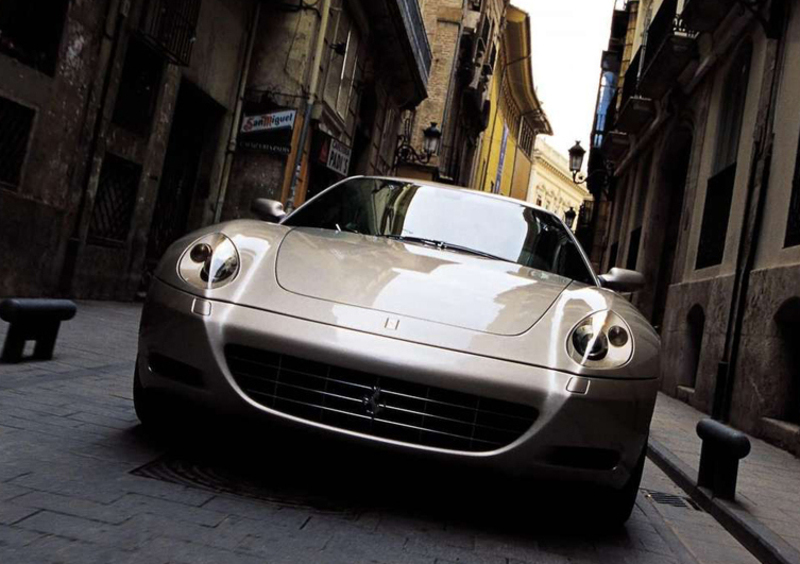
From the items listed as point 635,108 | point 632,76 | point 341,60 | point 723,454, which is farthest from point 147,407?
point 632,76

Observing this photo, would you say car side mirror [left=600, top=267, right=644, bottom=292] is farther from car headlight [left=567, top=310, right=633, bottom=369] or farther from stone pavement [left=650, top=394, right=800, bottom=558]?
stone pavement [left=650, top=394, right=800, bottom=558]

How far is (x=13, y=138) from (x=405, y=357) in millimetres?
6526

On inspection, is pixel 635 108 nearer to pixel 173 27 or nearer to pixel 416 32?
pixel 416 32

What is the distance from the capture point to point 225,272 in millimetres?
3209

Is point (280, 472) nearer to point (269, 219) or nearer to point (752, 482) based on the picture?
point (269, 219)

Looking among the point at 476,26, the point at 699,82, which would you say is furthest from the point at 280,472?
the point at 476,26

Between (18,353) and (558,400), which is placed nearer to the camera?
(558,400)

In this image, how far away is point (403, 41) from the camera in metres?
19.5

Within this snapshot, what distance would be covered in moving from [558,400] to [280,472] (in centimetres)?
117

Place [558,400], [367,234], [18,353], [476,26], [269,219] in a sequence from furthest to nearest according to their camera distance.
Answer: [476,26] < [18,353] < [269,219] < [367,234] < [558,400]

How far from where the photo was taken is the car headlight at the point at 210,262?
3.17 metres

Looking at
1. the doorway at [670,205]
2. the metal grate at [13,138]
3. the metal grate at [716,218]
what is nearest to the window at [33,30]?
the metal grate at [13,138]

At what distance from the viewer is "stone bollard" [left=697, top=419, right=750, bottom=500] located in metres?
4.35

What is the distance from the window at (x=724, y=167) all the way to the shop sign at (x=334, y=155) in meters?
7.09
